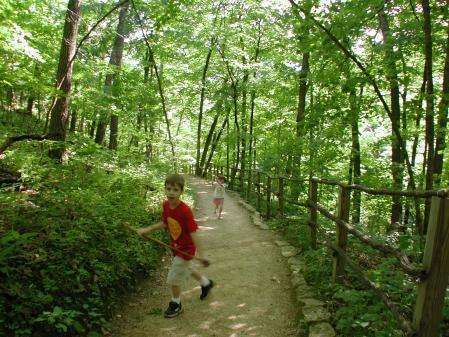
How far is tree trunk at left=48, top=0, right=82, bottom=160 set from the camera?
789cm

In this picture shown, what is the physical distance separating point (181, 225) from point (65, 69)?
550cm

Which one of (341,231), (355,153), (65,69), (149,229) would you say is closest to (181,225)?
(149,229)

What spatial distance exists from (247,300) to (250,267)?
1.43 metres

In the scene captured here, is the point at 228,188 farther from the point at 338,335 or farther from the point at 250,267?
the point at 338,335

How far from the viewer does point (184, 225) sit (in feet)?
14.6

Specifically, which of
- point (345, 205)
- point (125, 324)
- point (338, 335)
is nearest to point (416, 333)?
point (338, 335)

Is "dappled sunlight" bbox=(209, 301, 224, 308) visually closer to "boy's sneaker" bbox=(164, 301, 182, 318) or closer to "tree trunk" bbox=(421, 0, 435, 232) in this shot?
"boy's sneaker" bbox=(164, 301, 182, 318)

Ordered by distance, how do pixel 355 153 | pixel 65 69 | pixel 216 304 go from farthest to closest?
1. pixel 355 153
2. pixel 65 69
3. pixel 216 304

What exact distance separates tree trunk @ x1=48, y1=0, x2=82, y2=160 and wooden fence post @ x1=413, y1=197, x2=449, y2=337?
7.27 metres

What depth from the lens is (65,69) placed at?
803 cm

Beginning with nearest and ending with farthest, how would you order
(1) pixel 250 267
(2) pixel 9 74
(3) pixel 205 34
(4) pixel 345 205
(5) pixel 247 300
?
(4) pixel 345 205 → (5) pixel 247 300 → (1) pixel 250 267 → (2) pixel 9 74 → (3) pixel 205 34

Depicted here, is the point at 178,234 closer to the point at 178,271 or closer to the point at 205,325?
the point at 178,271

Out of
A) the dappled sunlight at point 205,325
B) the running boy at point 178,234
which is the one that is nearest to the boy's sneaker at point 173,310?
the running boy at point 178,234

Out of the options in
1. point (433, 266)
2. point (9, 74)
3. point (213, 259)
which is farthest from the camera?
point (9, 74)
